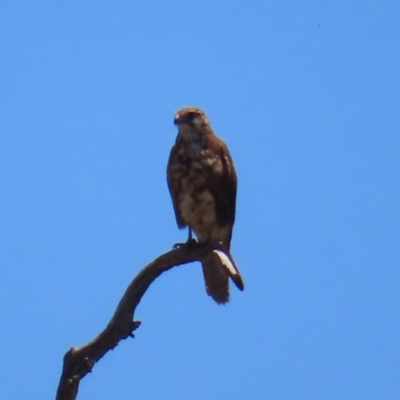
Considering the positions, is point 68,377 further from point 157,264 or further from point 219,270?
point 219,270

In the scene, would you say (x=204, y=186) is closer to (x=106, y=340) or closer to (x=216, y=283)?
(x=216, y=283)

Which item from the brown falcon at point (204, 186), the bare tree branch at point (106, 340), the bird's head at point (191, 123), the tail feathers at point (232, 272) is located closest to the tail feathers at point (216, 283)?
the brown falcon at point (204, 186)

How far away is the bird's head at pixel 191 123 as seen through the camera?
8.38 m

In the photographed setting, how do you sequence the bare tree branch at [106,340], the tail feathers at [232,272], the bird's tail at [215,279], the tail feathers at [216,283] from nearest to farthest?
the bare tree branch at [106,340] < the tail feathers at [232,272] < the bird's tail at [215,279] < the tail feathers at [216,283]

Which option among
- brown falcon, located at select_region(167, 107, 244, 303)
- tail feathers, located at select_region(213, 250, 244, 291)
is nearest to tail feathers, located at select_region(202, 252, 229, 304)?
brown falcon, located at select_region(167, 107, 244, 303)

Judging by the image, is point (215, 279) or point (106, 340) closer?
point (106, 340)

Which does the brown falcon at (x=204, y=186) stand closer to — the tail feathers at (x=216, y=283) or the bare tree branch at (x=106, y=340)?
the tail feathers at (x=216, y=283)

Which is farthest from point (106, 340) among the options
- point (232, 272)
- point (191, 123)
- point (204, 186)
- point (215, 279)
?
point (191, 123)

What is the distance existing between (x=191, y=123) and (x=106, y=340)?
2856mm

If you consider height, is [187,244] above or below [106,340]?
above

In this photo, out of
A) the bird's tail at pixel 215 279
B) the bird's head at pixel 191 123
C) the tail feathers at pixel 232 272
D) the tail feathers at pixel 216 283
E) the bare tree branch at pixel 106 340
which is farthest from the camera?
the bird's head at pixel 191 123

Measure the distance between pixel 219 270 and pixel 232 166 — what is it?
91 centimetres

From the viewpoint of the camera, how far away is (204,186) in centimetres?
812

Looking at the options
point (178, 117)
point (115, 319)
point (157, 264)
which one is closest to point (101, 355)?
point (115, 319)
